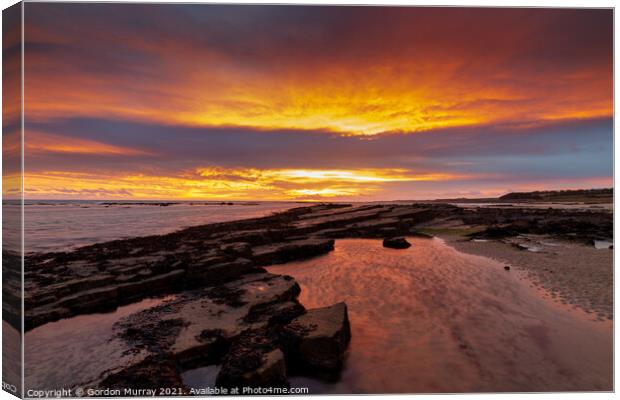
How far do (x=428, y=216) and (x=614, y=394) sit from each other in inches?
1175

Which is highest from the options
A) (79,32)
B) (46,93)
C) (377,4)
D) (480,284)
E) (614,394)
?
(377,4)

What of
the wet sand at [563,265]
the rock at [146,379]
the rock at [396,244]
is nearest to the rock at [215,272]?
the rock at [146,379]

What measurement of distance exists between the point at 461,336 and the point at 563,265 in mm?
8004

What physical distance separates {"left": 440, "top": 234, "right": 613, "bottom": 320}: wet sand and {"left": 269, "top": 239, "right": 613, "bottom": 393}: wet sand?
52 cm

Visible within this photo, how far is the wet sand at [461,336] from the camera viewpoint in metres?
5.50

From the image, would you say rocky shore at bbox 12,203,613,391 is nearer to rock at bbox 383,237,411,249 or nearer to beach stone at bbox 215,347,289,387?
beach stone at bbox 215,347,289,387

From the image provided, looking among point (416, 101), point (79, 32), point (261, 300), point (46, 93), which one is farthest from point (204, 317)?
point (416, 101)

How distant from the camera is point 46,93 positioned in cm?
609

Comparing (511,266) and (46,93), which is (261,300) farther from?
(511,266)

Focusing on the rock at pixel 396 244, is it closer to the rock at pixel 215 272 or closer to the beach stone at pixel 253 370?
the rock at pixel 215 272

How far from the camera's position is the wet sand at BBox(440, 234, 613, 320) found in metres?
8.13

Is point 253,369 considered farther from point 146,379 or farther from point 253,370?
point 146,379

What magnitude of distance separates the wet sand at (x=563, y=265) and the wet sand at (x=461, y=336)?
515 millimetres

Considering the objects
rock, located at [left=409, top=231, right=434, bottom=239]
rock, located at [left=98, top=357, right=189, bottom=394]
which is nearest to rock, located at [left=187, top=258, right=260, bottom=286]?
rock, located at [left=98, top=357, right=189, bottom=394]
